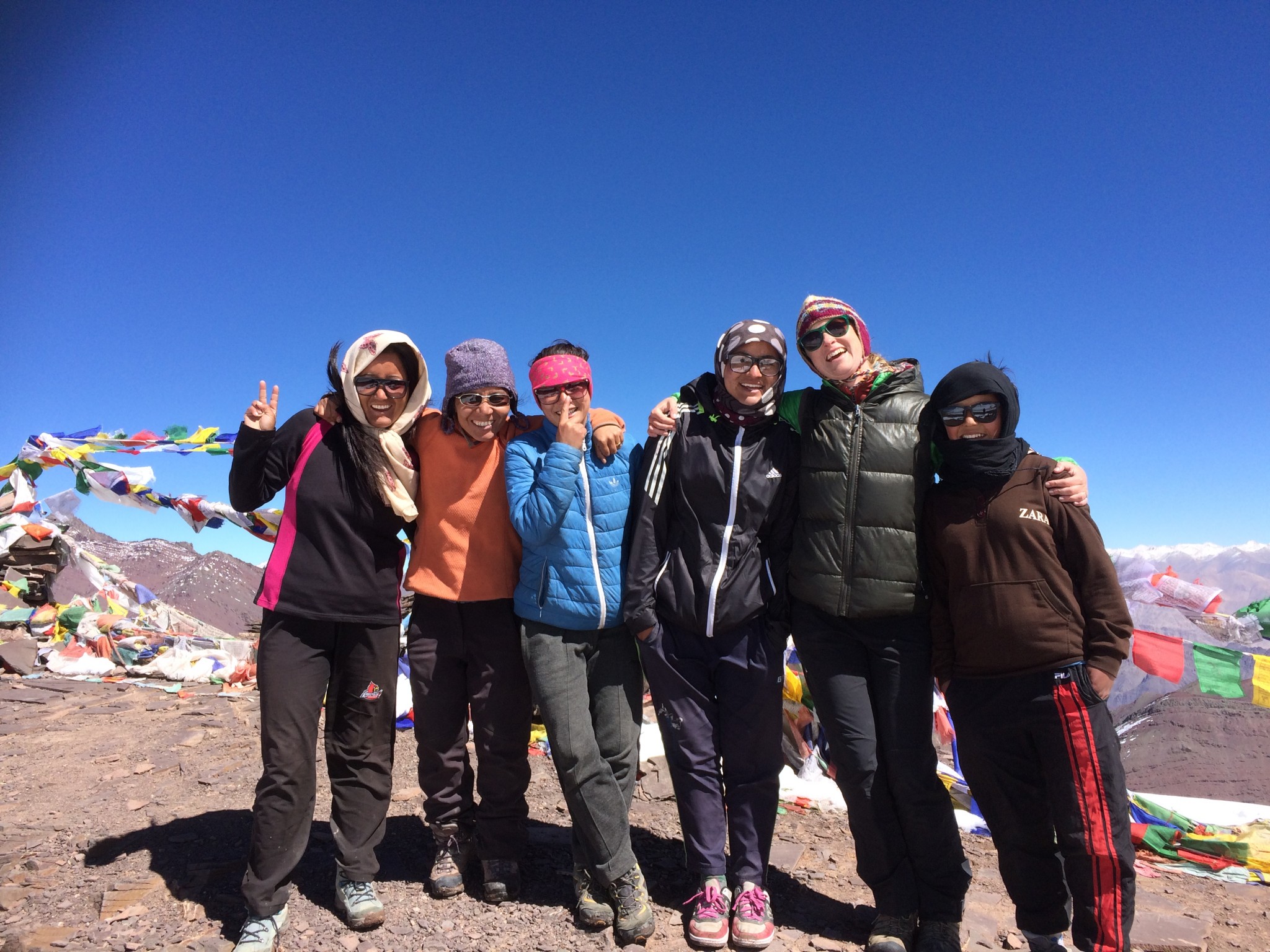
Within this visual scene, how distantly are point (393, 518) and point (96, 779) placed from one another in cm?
348

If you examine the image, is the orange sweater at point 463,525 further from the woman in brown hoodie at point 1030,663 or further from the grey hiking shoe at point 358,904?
the woman in brown hoodie at point 1030,663

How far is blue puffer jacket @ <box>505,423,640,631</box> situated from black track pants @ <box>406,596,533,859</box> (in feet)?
0.80

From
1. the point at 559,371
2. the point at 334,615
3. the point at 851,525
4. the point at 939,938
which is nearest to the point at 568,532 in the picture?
the point at 559,371

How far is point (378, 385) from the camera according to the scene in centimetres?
301

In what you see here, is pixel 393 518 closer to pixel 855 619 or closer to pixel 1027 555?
pixel 855 619

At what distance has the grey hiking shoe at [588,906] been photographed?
9.21ft

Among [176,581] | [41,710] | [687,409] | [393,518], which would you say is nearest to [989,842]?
[687,409]

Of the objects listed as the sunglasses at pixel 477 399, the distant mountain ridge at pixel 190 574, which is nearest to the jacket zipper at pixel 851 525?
the sunglasses at pixel 477 399

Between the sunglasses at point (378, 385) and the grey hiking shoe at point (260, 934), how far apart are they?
2.14 m

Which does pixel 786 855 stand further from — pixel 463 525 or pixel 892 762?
pixel 463 525

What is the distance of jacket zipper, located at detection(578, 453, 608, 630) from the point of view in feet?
9.41

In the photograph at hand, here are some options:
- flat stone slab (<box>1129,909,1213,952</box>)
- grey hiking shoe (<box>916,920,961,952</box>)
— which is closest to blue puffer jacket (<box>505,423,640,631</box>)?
grey hiking shoe (<box>916,920,961,952</box>)

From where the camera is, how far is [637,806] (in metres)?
4.34

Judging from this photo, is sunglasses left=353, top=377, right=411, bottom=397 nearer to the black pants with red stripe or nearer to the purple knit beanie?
the purple knit beanie
